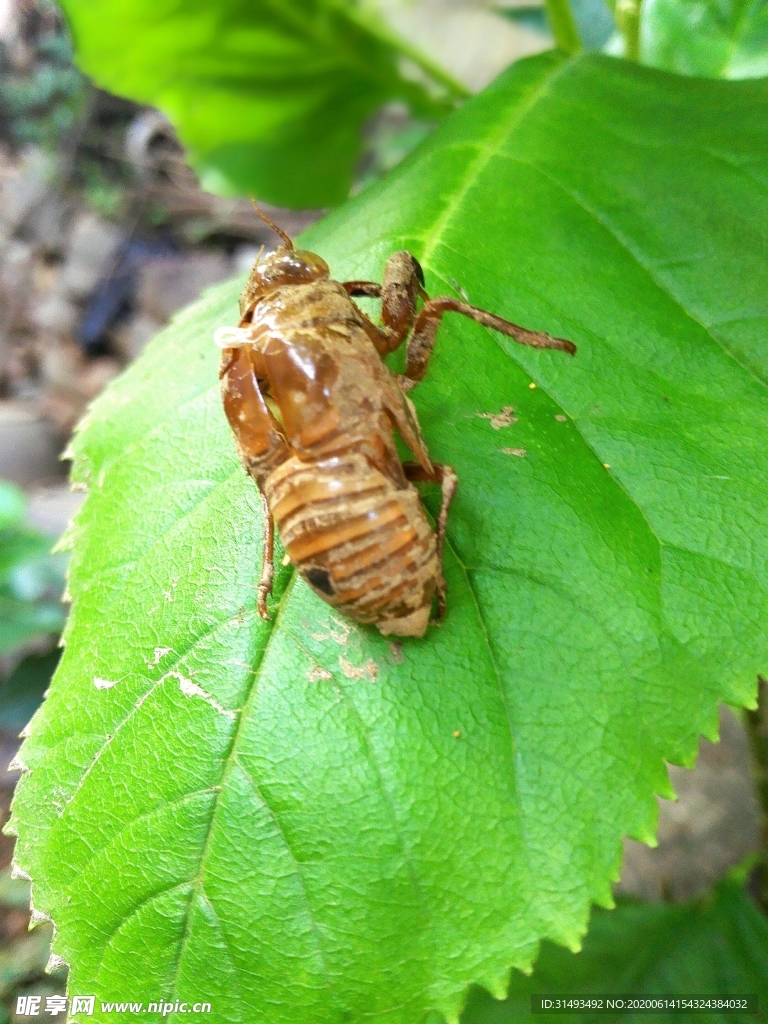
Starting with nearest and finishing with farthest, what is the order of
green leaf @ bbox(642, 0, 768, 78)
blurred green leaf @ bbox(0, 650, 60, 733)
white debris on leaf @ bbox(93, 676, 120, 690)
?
white debris on leaf @ bbox(93, 676, 120, 690) < green leaf @ bbox(642, 0, 768, 78) < blurred green leaf @ bbox(0, 650, 60, 733)

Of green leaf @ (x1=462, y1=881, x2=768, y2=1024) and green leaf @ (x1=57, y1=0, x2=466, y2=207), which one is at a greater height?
green leaf @ (x1=57, y1=0, x2=466, y2=207)

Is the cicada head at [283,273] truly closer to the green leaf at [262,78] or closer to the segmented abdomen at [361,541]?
the segmented abdomen at [361,541]

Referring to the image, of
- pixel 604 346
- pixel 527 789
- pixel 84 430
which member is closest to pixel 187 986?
pixel 527 789

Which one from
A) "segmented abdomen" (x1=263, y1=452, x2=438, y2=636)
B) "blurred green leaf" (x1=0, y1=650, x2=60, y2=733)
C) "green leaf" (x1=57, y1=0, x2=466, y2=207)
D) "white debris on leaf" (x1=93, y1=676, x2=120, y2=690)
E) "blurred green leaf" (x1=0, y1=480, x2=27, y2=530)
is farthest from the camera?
"blurred green leaf" (x1=0, y1=650, x2=60, y2=733)

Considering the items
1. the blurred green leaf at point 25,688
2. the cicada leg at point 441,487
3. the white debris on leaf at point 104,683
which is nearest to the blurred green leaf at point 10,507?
the blurred green leaf at point 25,688

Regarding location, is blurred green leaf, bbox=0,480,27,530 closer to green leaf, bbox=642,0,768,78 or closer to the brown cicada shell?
the brown cicada shell

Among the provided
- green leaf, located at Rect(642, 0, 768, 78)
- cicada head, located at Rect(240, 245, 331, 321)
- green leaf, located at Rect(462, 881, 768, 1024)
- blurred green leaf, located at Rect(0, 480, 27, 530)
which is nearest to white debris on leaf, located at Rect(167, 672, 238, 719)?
cicada head, located at Rect(240, 245, 331, 321)

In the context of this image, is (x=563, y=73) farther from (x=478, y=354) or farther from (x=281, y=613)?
(x=281, y=613)
